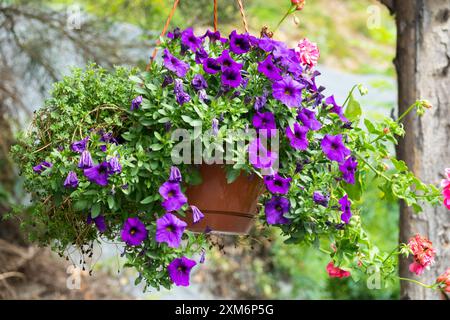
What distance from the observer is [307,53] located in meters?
1.62

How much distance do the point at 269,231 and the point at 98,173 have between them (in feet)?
2.19

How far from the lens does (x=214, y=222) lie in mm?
1530

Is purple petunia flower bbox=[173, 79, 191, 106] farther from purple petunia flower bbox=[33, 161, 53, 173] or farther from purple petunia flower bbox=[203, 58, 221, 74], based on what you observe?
purple petunia flower bbox=[33, 161, 53, 173]

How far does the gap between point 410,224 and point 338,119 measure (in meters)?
0.85

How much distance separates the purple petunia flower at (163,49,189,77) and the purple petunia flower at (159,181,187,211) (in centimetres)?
26

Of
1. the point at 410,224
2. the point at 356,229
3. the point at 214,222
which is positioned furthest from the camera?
the point at 410,224

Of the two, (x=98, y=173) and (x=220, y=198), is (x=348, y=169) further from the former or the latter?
(x=98, y=173)

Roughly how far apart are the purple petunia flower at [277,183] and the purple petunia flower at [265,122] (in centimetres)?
10

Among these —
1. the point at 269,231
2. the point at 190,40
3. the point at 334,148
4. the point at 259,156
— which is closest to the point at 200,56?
the point at 190,40

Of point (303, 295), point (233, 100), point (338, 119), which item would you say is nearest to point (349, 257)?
point (338, 119)

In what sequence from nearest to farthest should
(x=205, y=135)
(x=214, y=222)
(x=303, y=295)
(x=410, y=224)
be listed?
(x=205, y=135) < (x=214, y=222) < (x=410, y=224) < (x=303, y=295)

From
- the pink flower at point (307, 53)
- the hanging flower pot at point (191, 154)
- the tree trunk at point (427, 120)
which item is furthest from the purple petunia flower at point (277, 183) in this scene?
the tree trunk at point (427, 120)
